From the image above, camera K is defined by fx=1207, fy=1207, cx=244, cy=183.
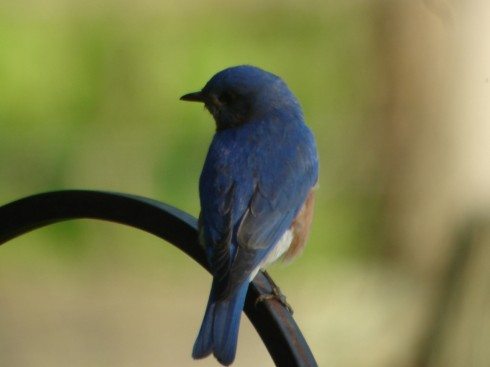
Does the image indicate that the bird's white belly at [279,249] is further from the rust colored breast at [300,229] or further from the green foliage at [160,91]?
the green foliage at [160,91]

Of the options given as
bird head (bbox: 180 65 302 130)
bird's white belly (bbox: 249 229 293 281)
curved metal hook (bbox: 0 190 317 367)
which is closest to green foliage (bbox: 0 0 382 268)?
bird head (bbox: 180 65 302 130)

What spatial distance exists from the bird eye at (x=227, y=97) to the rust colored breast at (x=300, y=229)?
391 mm

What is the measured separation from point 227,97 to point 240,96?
4 cm

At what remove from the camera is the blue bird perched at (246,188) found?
2.87 metres

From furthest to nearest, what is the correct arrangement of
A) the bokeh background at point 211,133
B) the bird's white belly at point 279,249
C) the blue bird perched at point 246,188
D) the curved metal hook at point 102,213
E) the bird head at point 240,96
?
the bokeh background at point 211,133 → the bird head at point 240,96 → the bird's white belly at point 279,249 → the blue bird perched at point 246,188 → the curved metal hook at point 102,213

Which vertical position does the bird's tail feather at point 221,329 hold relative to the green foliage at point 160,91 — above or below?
below

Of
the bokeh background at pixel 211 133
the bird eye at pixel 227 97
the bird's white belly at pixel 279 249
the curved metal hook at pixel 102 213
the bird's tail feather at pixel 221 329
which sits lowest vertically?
the bird's tail feather at pixel 221 329

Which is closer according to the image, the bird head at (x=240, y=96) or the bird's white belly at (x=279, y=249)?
the bird's white belly at (x=279, y=249)

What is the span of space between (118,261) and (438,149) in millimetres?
1641

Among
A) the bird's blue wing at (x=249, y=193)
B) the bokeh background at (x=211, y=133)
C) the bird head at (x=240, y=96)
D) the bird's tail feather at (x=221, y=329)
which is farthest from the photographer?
the bokeh background at (x=211, y=133)

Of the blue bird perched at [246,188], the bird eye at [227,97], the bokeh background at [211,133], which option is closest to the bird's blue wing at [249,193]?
the blue bird perched at [246,188]

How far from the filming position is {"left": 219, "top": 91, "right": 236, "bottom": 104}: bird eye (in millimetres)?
3570

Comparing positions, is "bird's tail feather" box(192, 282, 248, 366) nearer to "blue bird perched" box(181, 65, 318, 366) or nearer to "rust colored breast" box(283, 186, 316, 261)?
"blue bird perched" box(181, 65, 318, 366)

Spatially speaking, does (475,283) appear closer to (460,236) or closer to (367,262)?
(460,236)
